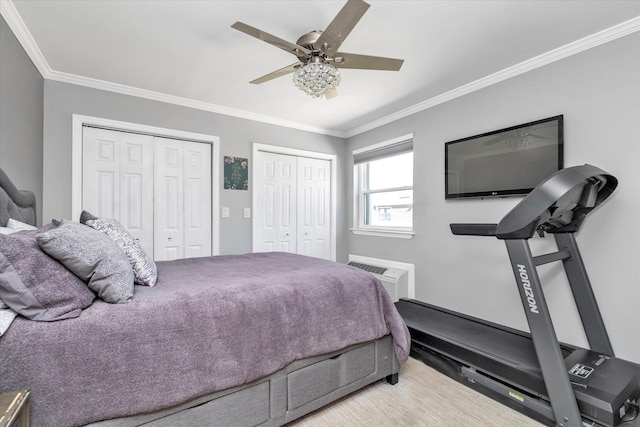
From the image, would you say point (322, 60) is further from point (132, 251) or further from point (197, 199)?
point (197, 199)

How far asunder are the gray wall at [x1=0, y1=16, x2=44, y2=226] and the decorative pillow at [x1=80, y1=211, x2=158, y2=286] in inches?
36.4

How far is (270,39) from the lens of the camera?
1.68 m

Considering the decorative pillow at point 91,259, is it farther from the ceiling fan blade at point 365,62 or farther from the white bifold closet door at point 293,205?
the white bifold closet door at point 293,205

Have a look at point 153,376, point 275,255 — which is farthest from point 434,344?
point 153,376

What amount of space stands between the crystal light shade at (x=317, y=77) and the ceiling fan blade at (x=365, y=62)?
0.09 m

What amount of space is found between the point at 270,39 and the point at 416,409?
230 cm

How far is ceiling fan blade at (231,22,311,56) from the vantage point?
157cm

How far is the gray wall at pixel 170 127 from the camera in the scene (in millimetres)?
2699

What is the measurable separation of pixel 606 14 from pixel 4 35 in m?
3.83

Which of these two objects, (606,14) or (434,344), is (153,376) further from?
(606,14)

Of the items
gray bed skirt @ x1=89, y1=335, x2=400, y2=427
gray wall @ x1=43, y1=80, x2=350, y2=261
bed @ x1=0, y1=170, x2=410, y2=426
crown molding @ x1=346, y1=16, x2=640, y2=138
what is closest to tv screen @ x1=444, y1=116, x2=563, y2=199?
crown molding @ x1=346, y1=16, x2=640, y2=138

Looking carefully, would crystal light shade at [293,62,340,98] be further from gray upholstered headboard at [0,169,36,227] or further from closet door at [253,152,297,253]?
closet door at [253,152,297,253]

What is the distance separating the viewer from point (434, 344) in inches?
89.0

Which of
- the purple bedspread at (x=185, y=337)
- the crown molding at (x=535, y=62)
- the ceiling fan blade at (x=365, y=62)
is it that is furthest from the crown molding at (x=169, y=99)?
the purple bedspread at (x=185, y=337)
